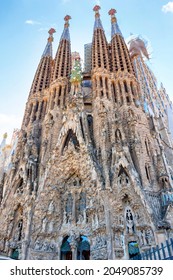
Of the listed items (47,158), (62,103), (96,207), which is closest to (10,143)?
(62,103)

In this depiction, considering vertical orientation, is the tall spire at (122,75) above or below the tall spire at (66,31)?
below

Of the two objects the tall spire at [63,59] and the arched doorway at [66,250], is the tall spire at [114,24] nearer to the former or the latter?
the tall spire at [63,59]

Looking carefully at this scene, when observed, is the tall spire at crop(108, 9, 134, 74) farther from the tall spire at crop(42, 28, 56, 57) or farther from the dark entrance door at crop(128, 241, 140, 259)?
the dark entrance door at crop(128, 241, 140, 259)

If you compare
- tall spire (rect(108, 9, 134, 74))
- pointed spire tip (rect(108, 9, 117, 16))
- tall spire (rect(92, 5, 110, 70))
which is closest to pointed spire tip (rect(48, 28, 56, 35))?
tall spire (rect(92, 5, 110, 70))

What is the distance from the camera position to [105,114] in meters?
15.9

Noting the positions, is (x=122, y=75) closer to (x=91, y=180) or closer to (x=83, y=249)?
(x=91, y=180)

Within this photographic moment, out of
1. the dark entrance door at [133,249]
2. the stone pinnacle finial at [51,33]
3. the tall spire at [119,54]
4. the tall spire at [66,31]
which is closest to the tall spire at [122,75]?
the tall spire at [119,54]

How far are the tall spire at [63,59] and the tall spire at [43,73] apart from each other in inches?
46.5

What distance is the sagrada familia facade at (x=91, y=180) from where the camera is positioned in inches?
442

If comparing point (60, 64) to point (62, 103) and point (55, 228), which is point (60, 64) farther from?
point (55, 228)

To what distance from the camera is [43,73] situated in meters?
23.1

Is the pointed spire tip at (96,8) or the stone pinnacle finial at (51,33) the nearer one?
the stone pinnacle finial at (51,33)

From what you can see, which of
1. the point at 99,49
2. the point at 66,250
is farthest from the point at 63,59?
the point at 66,250

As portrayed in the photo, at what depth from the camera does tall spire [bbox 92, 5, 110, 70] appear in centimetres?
2077
